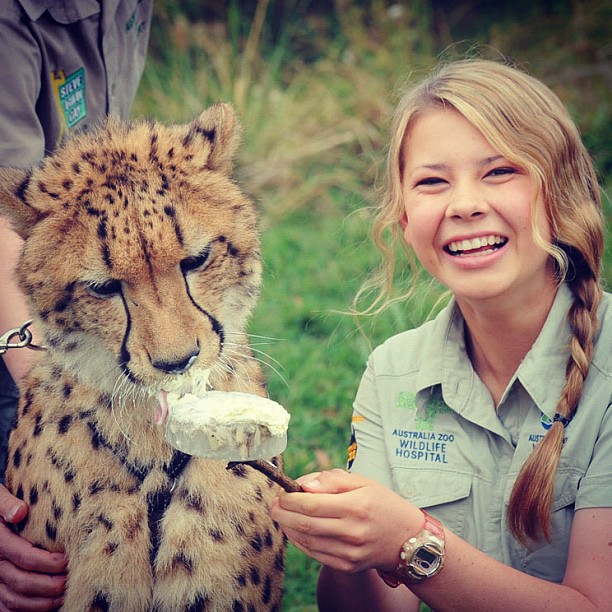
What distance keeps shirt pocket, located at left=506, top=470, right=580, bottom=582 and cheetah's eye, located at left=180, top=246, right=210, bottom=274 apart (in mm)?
915

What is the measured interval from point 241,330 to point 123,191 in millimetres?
387

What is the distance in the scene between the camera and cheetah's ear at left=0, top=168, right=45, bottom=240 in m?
1.57

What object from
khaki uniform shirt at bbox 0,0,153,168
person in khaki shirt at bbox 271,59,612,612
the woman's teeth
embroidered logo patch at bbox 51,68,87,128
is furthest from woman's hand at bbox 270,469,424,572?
embroidered logo patch at bbox 51,68,87,128

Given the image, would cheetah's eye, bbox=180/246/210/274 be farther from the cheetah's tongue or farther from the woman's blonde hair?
the woman's blonde hair

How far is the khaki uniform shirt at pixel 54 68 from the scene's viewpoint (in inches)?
77.3

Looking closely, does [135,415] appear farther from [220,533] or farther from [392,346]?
[392,346]

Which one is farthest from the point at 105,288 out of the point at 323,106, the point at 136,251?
the point at 323,106

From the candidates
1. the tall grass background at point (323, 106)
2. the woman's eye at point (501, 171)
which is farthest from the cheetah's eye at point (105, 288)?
the tall grass background at point (323, 106)

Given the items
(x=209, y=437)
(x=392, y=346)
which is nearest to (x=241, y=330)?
(x=209, y=437)

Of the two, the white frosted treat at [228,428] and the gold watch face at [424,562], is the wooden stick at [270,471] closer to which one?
the white frosted treat at [228,428]

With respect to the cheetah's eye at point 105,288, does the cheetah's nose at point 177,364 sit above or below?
below

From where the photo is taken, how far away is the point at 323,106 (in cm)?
572

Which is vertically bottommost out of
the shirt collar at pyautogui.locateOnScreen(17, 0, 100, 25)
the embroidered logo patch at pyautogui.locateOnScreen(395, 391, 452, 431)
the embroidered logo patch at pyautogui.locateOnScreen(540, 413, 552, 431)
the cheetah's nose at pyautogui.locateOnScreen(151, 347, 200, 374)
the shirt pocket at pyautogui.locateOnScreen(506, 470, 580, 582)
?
the shirt pocket at pyautogui.locateOnScreen(506, 470, 580, 582)

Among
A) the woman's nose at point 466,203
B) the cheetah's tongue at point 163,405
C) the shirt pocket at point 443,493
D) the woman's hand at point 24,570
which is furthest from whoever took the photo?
the shirt pocket at point 443,493
